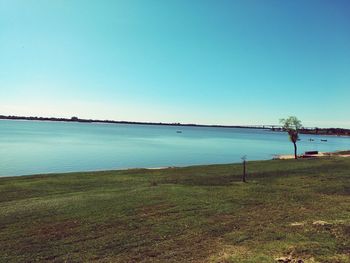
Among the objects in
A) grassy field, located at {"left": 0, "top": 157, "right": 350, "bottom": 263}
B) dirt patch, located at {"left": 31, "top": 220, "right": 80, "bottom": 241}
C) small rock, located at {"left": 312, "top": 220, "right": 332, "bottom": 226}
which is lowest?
dirt patch, located at {"left": 31, "top": 220, "right": 80, "bottom": 241}

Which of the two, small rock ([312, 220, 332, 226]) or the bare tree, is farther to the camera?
the bare tree

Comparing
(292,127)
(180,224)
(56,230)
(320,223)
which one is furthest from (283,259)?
(292,127)

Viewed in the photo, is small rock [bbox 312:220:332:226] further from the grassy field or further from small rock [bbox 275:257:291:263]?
small rock [bbox 275:257:291:263]

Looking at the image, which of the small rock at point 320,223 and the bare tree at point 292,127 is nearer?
the small rock at point 320,223

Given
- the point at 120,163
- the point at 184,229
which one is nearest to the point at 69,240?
the point at 184,229

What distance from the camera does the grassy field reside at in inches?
467

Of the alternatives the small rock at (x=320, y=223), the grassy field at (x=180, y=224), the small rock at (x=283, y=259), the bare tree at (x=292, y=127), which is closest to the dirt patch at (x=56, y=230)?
the grassy field at (x=180, y=224)

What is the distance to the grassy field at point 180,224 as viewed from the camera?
11859mm

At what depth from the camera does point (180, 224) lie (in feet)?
51.0

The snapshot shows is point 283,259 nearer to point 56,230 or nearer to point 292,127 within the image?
point 56,230

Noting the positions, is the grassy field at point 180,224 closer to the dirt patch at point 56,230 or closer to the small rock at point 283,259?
the dirt patch at point 56,230

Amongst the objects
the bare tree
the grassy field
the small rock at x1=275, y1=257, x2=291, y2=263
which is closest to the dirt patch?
the grassy field

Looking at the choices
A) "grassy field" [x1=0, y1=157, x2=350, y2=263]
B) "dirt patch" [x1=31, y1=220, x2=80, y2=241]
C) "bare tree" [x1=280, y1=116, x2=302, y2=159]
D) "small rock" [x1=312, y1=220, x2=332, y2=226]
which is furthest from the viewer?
"bare tree" [x1=280, y1=116, x2=302, y2=159]

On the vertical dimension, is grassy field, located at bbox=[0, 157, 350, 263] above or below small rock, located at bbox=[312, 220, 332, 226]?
below
